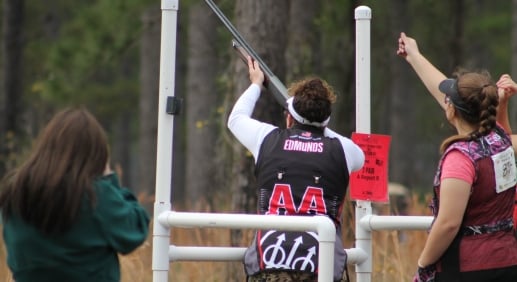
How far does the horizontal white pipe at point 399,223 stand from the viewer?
5.74 metres

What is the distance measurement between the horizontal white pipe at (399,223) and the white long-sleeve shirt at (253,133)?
423 millimetres

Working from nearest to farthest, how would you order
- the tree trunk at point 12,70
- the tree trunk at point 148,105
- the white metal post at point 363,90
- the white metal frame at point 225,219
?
1. the white metal frame at point 225,219
2. the white metal post at point 363,90
3. the tree trunk at point 12,70
4. the tree trunk at point 148,105

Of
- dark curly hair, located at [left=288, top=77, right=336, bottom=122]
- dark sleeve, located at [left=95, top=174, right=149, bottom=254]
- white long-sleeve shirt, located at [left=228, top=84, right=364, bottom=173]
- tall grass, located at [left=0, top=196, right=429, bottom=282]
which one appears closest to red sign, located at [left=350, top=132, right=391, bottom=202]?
white long-sleeve shirt, located at [left=228, top=84, right=364, bottom=173]

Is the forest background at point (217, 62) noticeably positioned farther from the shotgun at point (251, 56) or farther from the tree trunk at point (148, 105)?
the shotgun at point (251, 56)

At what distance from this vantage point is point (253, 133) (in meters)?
5.45

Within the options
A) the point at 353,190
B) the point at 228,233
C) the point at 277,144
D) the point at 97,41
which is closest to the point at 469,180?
the point at 277,144

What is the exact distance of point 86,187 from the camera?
401cm

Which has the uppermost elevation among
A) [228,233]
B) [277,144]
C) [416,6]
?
[416,6]

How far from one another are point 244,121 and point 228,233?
11.3 ft

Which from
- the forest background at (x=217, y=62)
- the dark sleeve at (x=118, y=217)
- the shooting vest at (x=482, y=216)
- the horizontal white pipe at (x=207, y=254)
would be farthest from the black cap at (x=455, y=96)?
the forest background at (x=217, y=62)

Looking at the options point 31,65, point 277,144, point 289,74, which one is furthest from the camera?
point 31,65

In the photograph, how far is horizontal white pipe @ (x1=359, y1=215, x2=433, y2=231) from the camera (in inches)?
226

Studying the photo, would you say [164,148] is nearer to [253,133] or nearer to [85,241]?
[253,133]

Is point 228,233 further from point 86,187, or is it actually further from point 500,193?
point 86,187
